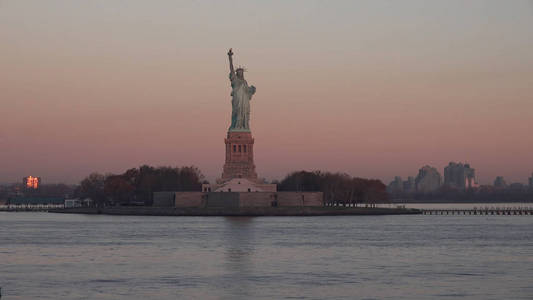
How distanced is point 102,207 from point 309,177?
36.2 meters

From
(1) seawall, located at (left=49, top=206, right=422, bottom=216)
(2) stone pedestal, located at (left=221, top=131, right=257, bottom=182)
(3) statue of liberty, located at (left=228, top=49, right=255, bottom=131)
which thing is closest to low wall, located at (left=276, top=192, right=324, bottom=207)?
(1) seawall, located at (left=49, top=206, right=422, bottom=216)

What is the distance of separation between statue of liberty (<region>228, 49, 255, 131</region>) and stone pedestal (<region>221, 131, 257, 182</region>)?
1251 millimetres

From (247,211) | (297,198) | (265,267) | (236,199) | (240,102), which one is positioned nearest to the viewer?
(265,267)

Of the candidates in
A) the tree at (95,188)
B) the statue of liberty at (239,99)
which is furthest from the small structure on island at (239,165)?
the tree at (95,188)

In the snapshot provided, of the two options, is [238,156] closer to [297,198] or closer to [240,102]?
[240,102]

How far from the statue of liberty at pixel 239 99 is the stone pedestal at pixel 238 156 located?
125 centimetres

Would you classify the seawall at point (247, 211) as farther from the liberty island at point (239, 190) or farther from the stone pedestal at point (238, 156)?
the stone pedestal at point (238, 156)

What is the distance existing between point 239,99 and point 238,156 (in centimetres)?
772

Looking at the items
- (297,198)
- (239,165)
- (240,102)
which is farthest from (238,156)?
(297,198)

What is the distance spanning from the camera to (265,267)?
4794 centimetres

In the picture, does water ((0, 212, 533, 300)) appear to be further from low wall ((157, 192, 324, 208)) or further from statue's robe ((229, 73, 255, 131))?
statue's robe ((229, 73, 255, 131))

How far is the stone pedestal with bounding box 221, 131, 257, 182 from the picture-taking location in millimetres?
123688

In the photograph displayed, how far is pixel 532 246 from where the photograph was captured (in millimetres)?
64125

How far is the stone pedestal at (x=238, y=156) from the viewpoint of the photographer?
124 meters
